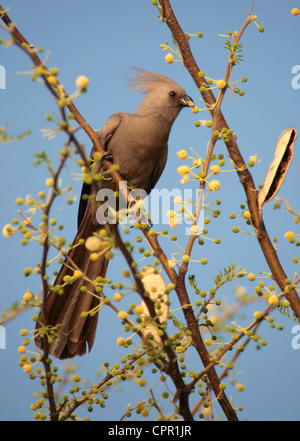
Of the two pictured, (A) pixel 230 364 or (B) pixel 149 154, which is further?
(B) pixel 149 154

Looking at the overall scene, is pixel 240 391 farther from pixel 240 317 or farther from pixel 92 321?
pixel 92 321

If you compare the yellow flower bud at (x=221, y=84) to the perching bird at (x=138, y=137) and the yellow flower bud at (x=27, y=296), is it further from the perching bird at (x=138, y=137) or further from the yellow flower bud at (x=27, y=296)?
the perching bird at (x=138, y=137)

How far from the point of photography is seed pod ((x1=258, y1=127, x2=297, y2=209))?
1331 millimetres

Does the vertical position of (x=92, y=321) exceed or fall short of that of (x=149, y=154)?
it falls short

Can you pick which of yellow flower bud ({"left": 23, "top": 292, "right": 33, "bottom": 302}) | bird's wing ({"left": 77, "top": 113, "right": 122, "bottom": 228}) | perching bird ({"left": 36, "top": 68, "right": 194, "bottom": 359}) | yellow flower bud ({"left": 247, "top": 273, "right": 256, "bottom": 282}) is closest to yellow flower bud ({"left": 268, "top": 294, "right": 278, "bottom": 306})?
yellow flower bud ({"left": 247, "top": 273, "right": 256, "bottom": 282})

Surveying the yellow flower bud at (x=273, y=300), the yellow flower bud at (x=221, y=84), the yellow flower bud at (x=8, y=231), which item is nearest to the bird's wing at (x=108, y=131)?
the yellow flower bud at (x=221, y=84)

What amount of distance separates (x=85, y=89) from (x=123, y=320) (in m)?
0.50

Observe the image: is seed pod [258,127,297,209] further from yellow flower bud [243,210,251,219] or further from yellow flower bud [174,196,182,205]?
yellow flower bud [174,196,182,205]

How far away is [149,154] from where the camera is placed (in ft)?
8.40

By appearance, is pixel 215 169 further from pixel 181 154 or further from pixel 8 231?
pixel 8 231

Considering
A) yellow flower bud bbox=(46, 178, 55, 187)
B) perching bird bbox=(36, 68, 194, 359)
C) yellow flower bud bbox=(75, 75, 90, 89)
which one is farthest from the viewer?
perching bird bbox=(36, 68, 194, 359)

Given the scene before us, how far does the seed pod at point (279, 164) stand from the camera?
4.37ft

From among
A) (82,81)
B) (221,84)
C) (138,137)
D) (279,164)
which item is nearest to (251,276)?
(279,164)
